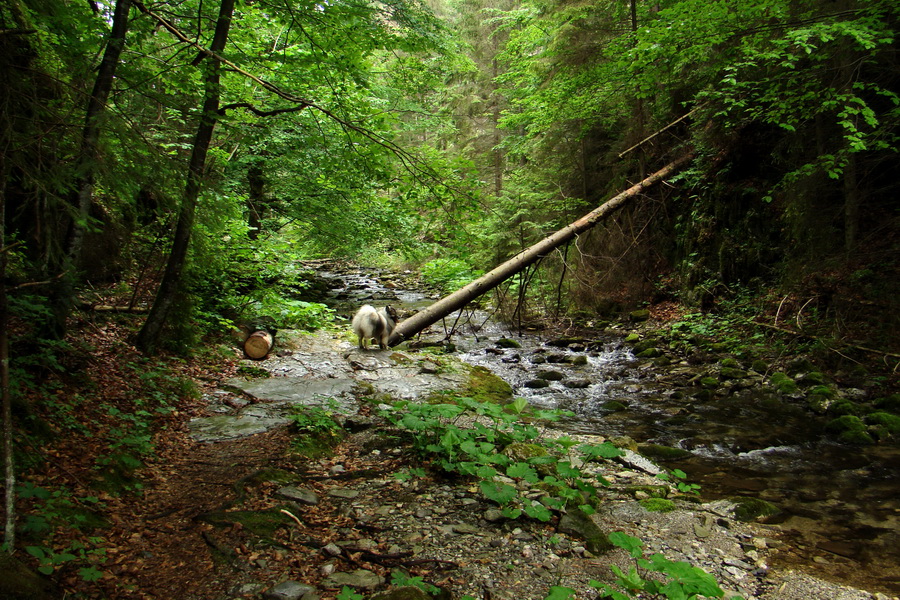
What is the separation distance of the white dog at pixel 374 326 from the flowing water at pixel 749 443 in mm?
2500

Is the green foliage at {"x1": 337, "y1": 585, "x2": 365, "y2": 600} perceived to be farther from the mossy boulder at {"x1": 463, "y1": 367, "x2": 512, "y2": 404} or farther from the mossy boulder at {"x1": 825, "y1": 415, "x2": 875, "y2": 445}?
the mossy boulder at {"x1": 825, "y1": 415, "x2": 875, "y2": 445}

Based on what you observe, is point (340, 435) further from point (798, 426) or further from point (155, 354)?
point (798, 426)

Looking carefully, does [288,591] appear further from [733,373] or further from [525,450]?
[733,373]

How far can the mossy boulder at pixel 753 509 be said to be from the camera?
12.7 ft

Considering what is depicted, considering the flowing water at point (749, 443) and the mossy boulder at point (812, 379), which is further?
the mossy boulder at point (812, 379)

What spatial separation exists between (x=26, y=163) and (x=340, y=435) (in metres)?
3.60

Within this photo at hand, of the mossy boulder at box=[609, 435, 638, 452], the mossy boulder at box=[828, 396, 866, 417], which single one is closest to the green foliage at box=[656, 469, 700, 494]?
the mossy boulder at box=[609, 435, 638, 452]

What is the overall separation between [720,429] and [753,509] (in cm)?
272

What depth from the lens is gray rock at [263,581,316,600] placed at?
2359 mm

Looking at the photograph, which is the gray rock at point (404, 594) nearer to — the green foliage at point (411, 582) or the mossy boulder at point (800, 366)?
the green foliage at point (411, 582)

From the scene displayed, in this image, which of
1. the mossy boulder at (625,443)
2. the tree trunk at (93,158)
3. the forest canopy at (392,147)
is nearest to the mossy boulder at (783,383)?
the forest canopy at (392,147)

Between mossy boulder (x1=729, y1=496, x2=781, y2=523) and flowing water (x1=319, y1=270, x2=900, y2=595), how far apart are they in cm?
11

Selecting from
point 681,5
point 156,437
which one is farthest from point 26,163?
point 681,5

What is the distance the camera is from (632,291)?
43.4 feet
